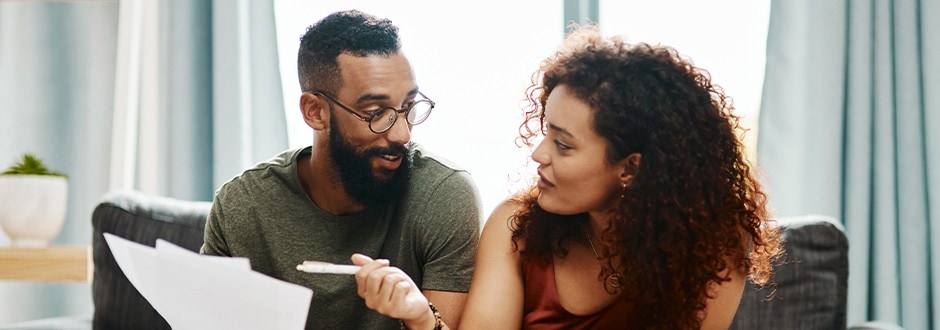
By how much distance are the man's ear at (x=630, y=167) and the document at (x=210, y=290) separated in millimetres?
564

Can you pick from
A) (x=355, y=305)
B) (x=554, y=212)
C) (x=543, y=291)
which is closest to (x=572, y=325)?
(x=543, y=291)

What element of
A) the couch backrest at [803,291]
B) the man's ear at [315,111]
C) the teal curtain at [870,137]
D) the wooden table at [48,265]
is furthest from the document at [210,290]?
the teal curtain at [870,137]

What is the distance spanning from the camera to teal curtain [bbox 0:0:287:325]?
8.25 ft

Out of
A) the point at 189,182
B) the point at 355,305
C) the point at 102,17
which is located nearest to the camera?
the point at 355,305

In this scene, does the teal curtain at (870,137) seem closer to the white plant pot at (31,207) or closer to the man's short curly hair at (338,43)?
the man's short curly hair at (338,43)

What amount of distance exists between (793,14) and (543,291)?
123 cm

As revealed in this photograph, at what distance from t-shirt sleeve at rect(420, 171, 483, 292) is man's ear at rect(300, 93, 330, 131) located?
24cm

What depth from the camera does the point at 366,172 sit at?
159 cm

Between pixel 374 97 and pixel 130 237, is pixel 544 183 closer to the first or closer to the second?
pixel 374 97

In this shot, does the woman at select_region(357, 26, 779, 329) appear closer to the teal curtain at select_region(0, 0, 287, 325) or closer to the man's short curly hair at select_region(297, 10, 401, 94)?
the man's short curly hair at select_region(297, 10, 401, 94)

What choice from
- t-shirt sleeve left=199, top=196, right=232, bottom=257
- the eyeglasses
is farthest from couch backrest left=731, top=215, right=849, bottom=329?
t-shirt sleeve left=199, top=196, right=232, bottom=257

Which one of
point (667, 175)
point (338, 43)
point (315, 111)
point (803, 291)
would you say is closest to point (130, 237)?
point (315, 111)

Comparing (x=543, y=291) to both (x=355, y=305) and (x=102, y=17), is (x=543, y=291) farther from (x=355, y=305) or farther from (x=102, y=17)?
(x=102, y=17)

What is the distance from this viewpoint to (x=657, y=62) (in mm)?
1382
